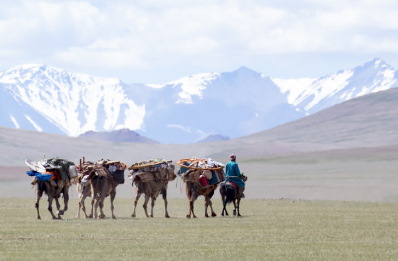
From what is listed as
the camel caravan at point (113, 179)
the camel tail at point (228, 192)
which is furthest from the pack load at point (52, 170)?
the camel tail at point (228, 192)

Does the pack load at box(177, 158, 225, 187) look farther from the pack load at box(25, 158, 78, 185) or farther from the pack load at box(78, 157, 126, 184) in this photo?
the pack load at box(25, 158, 78, 185)

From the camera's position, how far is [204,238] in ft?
79.8

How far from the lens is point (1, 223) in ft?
96.4

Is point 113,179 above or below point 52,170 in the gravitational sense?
below

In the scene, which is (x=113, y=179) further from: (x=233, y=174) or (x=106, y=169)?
(x=233, y=174)

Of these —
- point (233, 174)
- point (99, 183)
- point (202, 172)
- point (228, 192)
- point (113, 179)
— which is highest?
point (202, 172)

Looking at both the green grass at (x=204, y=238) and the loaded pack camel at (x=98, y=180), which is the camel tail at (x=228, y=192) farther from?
the loaded pack camel at (x=98, y=180)

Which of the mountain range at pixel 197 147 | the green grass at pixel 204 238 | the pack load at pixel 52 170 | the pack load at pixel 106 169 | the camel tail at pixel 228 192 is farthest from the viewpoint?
the mountain range at pixel 197 147

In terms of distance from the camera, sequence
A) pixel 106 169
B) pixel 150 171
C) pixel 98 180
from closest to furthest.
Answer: pixel 98 180
pixel 106 169
pixel 150 171

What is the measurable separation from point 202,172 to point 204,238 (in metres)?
10.5

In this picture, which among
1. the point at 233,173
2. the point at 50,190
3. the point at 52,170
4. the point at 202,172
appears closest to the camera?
the point at 50,190

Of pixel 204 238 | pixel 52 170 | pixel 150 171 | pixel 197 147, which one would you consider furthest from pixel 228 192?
pixel 197 147

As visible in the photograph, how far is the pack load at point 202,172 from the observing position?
114 feet

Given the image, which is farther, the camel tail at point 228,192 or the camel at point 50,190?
the camel tail at point 228,192
